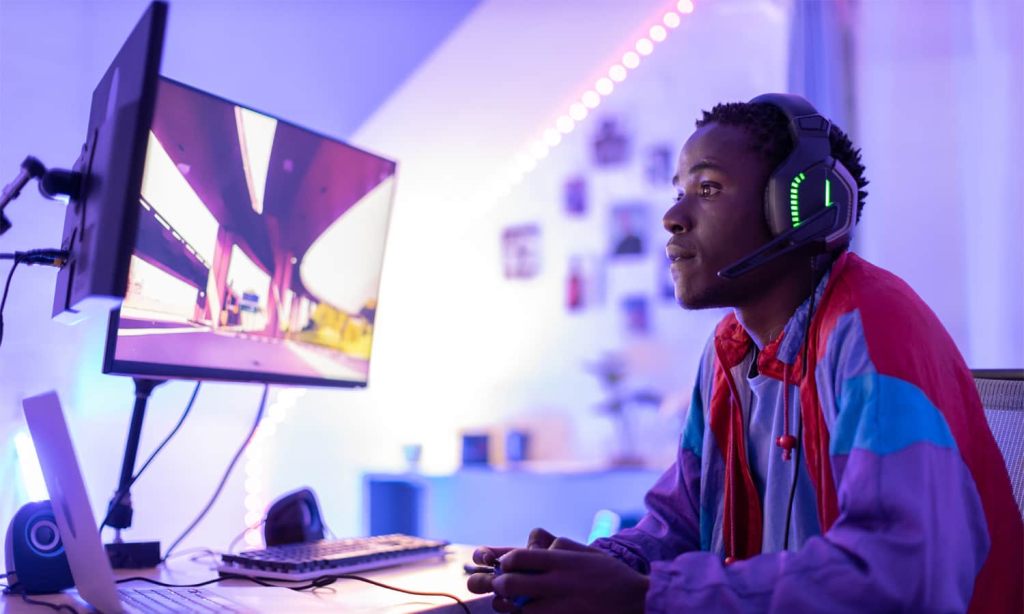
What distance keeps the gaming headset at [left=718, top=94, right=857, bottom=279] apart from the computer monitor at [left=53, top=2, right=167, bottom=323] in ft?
2.35

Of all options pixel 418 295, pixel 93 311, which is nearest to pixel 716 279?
pixel 93 311

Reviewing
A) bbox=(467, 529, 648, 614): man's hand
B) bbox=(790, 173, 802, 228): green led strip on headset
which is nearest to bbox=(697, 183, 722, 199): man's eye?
bbox=(790, 173, 802, 228): green led strip on headset

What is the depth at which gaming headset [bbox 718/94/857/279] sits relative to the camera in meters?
1.12

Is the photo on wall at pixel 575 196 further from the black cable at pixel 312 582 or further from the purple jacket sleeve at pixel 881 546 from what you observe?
the purple jacket sleeve at pixel 881 546

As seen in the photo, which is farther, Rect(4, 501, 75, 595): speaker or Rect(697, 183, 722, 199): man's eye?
Rect(697, 183, 722, 199): man's eye

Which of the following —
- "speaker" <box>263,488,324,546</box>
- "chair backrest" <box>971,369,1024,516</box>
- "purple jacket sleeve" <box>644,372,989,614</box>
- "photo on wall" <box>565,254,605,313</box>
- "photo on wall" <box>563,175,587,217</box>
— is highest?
"photo on wall" <box>563,175,587,217</box>

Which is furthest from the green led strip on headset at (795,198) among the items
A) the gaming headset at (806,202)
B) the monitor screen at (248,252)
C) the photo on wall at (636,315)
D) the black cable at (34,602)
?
the photo on wall at (636,315)

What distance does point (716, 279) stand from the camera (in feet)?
3.94

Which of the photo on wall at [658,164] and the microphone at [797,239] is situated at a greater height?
the photo on wall at [658,164]

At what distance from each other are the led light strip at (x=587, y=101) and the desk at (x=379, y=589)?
2262 millimetres

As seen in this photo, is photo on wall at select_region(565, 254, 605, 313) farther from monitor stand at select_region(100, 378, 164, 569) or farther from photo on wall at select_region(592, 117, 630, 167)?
monitor stand at select_region(100, 378, 164, 569)

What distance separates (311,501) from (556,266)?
206cm

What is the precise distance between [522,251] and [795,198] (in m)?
2.39

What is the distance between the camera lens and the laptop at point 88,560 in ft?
3.03
